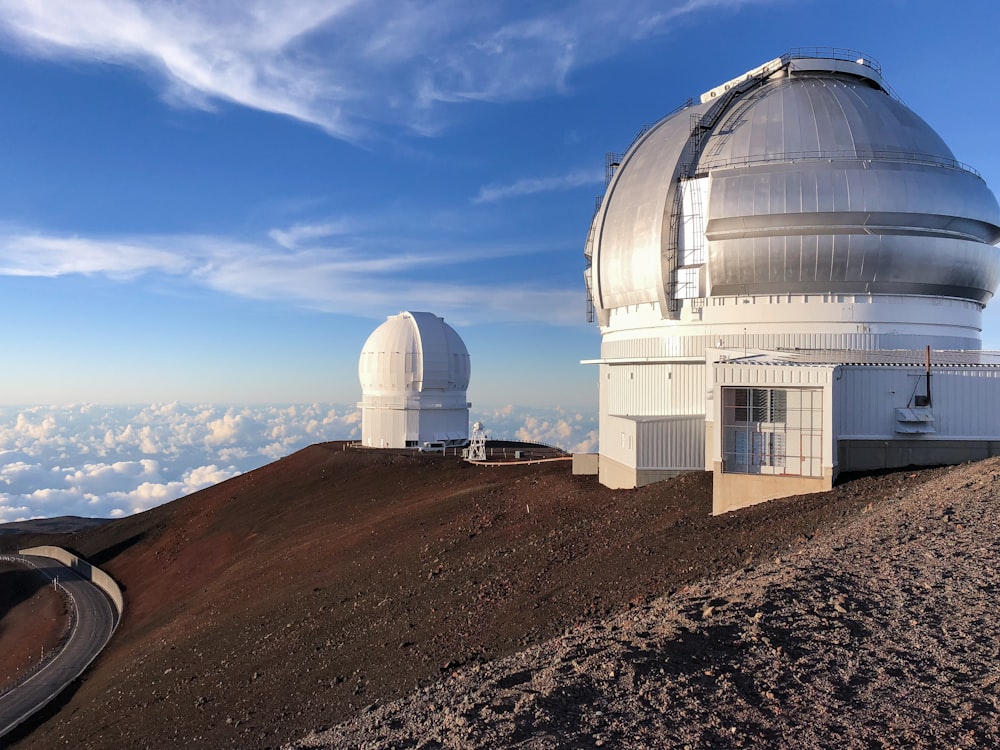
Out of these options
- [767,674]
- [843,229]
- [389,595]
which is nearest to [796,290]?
[843,229]

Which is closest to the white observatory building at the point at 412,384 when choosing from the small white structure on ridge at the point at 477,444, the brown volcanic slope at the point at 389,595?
the small white structure on ridge at the point at 477,444

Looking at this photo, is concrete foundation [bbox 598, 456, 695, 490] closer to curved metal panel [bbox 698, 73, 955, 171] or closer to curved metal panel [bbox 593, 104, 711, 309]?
curved metal panel [bbox 593, 104, 711, 309]

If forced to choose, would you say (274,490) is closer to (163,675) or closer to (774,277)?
(163,675)

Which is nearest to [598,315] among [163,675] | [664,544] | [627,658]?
[664,544]

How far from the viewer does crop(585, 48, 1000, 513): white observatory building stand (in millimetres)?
14789

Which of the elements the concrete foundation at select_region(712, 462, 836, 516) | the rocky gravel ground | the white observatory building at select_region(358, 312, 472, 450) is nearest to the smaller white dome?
the white observatory building at select_region(358, 312, 472, 450)

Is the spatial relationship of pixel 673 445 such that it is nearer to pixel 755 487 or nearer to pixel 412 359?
pixel 755 487

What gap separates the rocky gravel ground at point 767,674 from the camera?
5113 mm

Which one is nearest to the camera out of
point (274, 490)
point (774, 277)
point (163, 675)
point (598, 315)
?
point (163, 675)

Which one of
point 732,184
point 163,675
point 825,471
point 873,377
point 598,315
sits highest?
point 732,184

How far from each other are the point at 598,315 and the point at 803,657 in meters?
16.8

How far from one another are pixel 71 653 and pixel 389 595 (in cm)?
1268

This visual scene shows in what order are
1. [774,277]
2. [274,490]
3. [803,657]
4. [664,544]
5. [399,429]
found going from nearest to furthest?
1. [803,657]
2. [664,544]
3. [774,277]
4. [274,490]
5. [399,429]

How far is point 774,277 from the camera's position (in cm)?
1767
